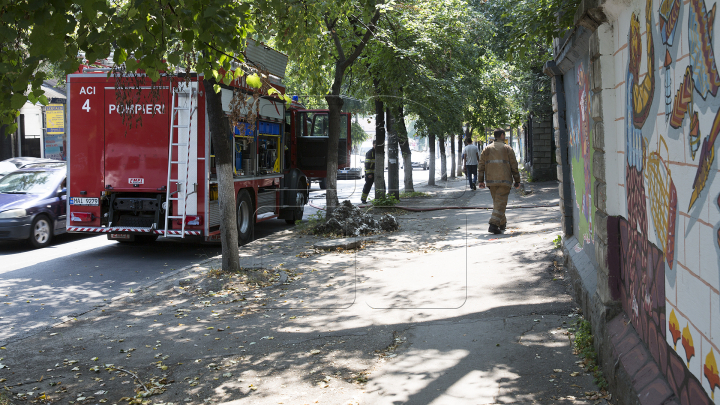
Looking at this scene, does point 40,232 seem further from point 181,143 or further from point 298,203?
point 298,203

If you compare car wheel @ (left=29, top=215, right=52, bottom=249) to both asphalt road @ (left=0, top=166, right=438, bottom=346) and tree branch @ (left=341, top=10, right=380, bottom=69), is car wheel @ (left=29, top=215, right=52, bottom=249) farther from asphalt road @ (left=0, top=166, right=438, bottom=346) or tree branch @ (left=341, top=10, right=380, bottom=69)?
tree branch @ (left=341, top=10, right=380, bottom=69)

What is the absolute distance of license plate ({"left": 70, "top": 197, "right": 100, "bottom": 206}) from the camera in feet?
35.3

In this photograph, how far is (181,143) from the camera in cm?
1033

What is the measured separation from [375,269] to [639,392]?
6063 millimetres

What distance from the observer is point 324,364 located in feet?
16.9

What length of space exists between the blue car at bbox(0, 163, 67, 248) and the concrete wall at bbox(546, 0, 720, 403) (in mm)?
10135

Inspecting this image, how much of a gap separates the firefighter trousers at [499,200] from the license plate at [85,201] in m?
7.06

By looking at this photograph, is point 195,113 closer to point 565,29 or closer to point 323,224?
point 323,224

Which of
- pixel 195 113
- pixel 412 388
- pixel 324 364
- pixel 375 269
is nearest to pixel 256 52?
pixel 195 113

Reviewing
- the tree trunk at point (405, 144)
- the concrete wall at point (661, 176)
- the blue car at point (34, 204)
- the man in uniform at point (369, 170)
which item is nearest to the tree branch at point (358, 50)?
the man in uniform at point (369, 170)

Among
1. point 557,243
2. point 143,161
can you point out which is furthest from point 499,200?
point 143,161

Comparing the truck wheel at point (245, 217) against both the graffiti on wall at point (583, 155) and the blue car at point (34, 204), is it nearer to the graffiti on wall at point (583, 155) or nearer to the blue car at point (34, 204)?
the blue car at point (34, 204)

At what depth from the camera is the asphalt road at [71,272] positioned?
279 inches

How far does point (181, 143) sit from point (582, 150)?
253 inches
